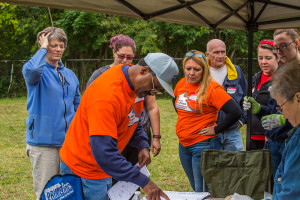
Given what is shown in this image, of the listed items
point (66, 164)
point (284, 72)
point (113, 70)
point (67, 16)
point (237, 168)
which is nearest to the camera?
point (284, 72)

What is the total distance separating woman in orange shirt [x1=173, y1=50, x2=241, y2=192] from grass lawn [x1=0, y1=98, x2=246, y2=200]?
1.50 metres

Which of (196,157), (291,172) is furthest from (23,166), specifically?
(291,172)

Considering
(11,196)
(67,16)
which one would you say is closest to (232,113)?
(11,196)

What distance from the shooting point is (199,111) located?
10.5 feet

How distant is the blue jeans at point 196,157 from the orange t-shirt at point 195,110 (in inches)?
1.9

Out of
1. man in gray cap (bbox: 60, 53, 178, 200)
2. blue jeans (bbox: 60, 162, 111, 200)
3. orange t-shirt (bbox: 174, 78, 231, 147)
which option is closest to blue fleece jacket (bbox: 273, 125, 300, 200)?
man in gray cap (bbox: 60, 53, 178, 200)

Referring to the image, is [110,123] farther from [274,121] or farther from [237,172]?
[274,121]

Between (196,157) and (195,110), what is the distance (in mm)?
444

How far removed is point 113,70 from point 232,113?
1554 mm

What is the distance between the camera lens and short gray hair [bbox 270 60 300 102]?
5.56ft

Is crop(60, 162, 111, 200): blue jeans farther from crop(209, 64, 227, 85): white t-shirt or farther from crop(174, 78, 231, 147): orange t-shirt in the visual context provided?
crop(209, 64, 227, 85): white t-shirt

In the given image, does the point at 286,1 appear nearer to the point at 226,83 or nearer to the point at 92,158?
the point at 226,83

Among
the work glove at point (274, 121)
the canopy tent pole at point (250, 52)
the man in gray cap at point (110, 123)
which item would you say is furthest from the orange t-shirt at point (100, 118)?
the canopy tent pole at point (250, 52)

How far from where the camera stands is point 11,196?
429 centimetres
